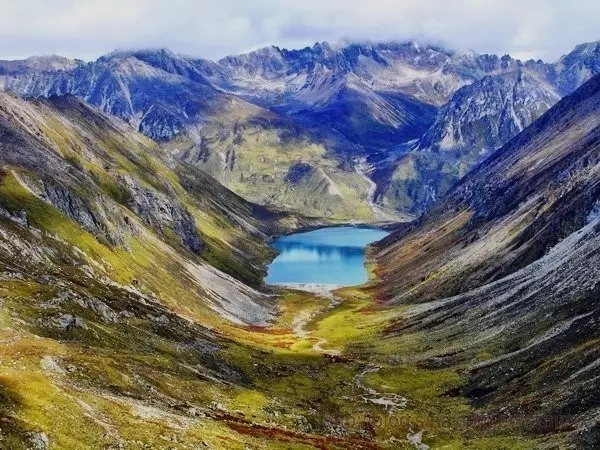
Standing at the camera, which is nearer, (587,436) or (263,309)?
(587,436)

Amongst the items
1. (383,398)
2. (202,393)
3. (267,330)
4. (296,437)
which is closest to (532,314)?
(383,398)

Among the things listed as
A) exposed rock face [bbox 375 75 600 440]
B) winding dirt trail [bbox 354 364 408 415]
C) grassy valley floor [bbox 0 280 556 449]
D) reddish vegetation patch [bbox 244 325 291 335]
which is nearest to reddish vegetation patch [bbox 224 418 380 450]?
grassy valley floor [bbox 0 280 556 449]

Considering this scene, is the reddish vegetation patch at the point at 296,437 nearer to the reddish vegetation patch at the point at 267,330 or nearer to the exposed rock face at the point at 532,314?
the exposed rock face at the point at 532,314

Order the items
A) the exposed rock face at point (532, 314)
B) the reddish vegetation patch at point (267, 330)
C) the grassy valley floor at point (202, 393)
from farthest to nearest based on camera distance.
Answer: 1. the reddish vegetation patch at point (267, 330)
2. the exposed rock face at point (532, 314)
3. the grassy valley floor at point (202, 393)

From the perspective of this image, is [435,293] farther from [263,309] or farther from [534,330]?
[534,330]

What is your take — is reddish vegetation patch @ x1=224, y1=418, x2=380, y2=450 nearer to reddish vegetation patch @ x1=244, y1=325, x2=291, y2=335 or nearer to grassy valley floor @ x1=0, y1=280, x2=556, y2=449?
grassy valley floor @ x1=0, y1=280, x2=556, y2=449

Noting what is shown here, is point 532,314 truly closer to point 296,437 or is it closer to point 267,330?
point 296,437

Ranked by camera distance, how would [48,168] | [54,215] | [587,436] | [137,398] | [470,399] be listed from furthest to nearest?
[48,168], [54,215], [470,399], [137,398], [587,436]

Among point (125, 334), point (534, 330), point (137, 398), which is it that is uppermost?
point (534, 330)

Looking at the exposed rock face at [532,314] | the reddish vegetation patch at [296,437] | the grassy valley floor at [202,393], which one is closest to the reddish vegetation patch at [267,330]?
the exposed rock face at [532,314]

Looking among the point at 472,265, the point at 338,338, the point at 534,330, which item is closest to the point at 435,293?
the point at 472,265

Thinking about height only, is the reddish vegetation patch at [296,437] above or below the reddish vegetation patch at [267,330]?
below
